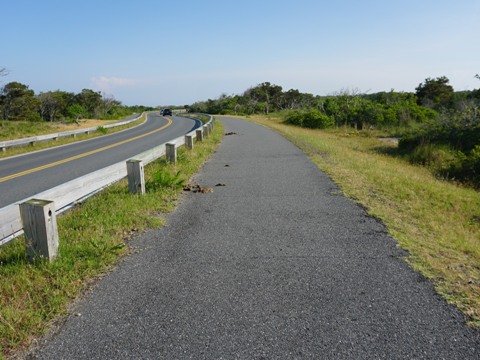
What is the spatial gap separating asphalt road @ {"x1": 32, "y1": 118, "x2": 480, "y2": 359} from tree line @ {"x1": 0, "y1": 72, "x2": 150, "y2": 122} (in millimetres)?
47746

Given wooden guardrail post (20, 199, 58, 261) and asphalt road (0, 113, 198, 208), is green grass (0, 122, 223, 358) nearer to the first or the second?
wooden guardrail post (20, 199, 58, 261)

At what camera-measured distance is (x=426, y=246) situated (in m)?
4.44

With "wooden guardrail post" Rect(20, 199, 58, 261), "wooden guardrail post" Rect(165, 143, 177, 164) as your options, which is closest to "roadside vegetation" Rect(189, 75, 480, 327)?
"wooden guardrail post" Rect(20, 199, 58, 261)

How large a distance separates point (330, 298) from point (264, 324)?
723 millimetres

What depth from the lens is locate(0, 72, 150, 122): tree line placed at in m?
45.7

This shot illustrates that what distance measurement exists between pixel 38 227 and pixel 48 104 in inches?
2330

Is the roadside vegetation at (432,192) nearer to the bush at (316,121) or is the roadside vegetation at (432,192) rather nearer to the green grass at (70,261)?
the green grass at (70,261)

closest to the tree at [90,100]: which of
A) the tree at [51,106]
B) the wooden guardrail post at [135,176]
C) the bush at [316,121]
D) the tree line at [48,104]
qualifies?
the tree line at [48,104]

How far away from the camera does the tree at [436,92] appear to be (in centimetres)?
5646

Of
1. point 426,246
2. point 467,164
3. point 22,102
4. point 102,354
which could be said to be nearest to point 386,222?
point 426,246

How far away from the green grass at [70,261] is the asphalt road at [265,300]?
7.6 inches

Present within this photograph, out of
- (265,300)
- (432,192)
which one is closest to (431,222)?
(432,192)

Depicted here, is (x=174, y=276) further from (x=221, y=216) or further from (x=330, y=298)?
(x=221, y=216)

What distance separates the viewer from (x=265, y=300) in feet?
10.7
